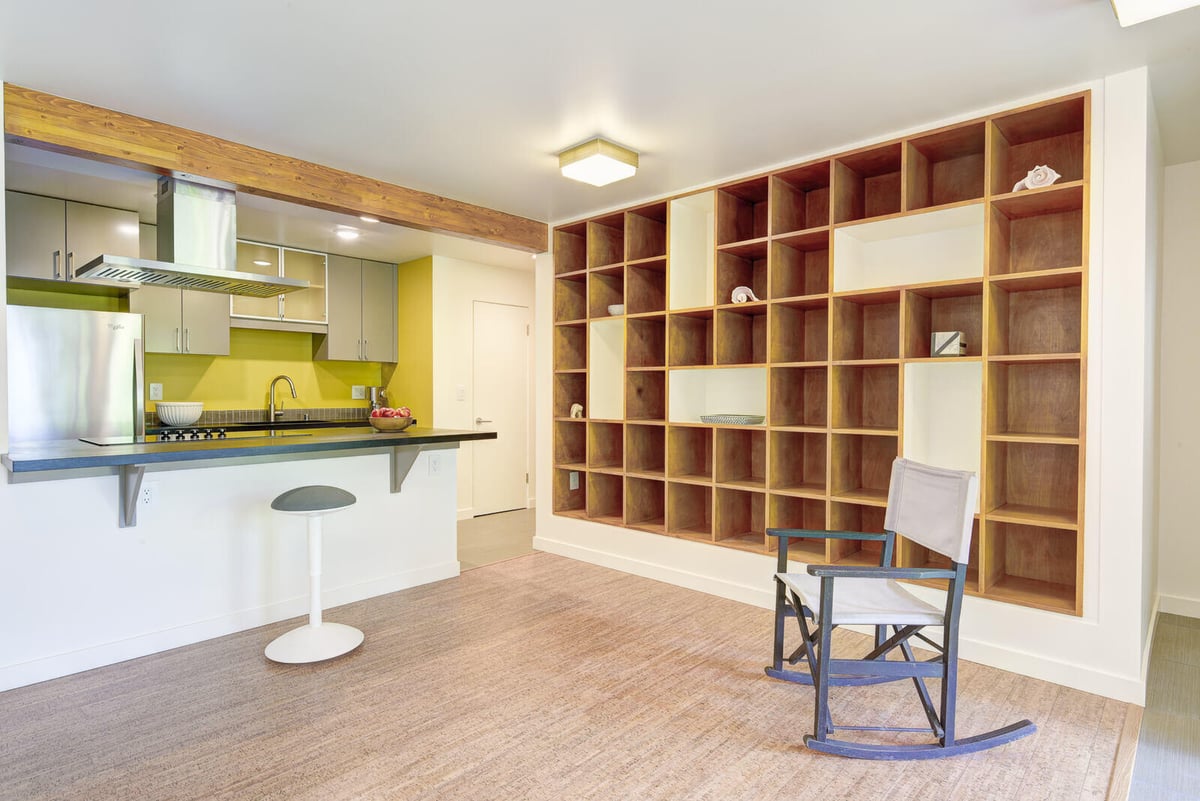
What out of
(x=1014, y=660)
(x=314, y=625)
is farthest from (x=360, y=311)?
(x=1014, y=660)

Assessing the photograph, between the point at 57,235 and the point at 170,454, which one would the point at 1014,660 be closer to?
the point at 170,454

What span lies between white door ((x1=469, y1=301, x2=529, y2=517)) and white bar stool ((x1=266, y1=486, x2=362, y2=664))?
3.02 meters

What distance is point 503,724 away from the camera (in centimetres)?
234

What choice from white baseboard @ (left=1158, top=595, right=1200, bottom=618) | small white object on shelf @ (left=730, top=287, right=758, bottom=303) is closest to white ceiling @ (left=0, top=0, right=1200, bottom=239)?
small white object on shelf @ (left=730, top=287, right=758, bottom=303)

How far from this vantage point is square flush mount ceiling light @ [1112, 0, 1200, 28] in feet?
6.34

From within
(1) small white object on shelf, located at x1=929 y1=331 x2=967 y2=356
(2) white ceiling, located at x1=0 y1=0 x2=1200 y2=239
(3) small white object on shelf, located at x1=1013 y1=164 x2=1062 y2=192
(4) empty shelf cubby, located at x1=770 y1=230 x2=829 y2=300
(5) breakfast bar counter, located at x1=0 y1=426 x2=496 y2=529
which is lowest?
(5) breakfast bar counter, located at x1=0 y1=426 x2=496 y2=529

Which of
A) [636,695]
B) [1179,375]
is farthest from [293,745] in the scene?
[1179,375]

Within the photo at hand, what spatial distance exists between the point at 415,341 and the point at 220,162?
2899 mm

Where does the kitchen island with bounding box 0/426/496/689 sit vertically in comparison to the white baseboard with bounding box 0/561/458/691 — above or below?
above

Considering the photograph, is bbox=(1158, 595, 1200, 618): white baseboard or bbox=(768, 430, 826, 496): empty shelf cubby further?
bbox=(768, 430, 826, 496): empty shelf cubby

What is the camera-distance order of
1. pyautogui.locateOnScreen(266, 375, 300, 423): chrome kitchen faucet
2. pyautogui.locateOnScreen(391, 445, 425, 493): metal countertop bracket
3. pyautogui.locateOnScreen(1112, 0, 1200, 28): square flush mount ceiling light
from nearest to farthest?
pyautogui.locateOnScreen(1112, 0, 1200, 28): square flush mount ceiling light
pyautogui.locateOnScreen(391, 445, 425, 493): metal countertop bracket
pyautogui.locateOnScreen(266, 375, 300, 423): chrome kitchen faucet

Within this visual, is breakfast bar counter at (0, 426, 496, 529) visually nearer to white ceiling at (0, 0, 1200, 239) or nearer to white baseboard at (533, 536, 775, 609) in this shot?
white baseboard at (533, 536, 775, 609)

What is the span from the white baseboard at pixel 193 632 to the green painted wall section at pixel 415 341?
7.07ft

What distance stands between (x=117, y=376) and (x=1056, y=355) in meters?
5.25
